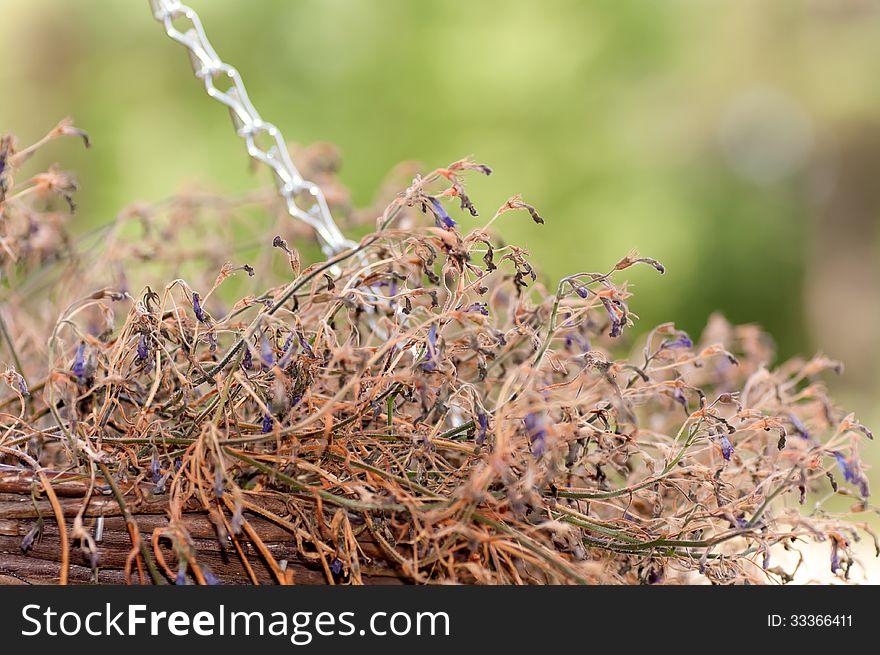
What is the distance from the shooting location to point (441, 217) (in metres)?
0.31

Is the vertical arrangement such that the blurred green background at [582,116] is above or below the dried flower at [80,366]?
above

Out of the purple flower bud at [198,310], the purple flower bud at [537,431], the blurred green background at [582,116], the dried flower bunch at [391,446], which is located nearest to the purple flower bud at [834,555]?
the dried flower bunch at [391,446]

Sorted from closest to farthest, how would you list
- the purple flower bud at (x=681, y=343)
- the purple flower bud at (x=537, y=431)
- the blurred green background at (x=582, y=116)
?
1. the purple flower bud at (x=537, y=431)
2. the purple flower bud at (x=681, y=343)
3. the blurred green background at (x=582, y=116)

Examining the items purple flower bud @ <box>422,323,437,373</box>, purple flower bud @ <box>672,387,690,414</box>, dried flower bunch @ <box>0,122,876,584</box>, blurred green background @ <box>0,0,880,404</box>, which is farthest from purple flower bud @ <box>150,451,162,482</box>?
blurred green background @ <box>0,0,880,404</box>

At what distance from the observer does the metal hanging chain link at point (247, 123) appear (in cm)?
46

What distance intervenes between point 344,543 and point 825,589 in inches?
6.9

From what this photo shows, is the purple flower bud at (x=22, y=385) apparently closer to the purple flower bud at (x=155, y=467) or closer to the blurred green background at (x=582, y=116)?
the purple flower bud at (x=155, y=467)

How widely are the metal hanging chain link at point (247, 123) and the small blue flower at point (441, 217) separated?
0.56ft

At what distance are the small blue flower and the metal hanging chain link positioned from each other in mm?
169

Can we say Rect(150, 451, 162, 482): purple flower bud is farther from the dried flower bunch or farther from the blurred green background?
the blurred green background

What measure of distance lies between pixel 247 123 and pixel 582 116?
6.54 feet

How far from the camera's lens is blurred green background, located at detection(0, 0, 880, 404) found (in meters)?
2.31

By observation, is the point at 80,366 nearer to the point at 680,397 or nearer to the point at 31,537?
the point at 31,537

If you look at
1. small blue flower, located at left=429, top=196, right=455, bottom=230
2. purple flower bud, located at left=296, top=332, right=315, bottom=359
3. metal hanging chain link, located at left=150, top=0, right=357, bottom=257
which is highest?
metal hanging chain link, located at left=150, top=0, right=357, bottom=257
